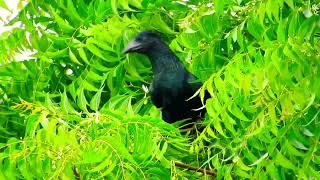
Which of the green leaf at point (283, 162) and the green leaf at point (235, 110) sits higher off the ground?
the green leaf at point (235, 110)

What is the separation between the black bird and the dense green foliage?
0.08 m

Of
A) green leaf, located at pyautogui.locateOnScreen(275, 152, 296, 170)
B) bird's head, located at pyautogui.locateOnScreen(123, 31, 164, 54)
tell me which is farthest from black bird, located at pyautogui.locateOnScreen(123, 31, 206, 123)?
green leaf, located at pyautogui.locateOnScreen(275, 152, 296, 170)

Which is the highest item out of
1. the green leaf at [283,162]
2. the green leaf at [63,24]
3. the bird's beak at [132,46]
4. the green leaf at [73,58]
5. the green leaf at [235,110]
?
the green leaf at [235,110]

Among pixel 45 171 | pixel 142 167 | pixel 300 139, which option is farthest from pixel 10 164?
pixel 300 139

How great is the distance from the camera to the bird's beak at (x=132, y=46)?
626cm

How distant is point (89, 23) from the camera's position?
21.4 ft

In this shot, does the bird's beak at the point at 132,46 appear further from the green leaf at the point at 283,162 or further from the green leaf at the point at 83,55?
the green leaf at the point at 283,162

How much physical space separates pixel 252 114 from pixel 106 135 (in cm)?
85

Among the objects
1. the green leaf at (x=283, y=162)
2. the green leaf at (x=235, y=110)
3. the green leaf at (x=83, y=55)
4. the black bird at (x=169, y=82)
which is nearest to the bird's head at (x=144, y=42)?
the black bird at (x=169, y=82)

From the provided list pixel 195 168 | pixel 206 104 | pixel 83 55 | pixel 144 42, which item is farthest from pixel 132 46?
pixel 206 104

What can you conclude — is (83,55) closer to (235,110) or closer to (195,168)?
(195,168)

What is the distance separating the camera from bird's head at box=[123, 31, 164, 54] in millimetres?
6301

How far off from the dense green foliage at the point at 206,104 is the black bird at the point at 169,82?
0.08 m

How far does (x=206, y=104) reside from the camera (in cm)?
517
